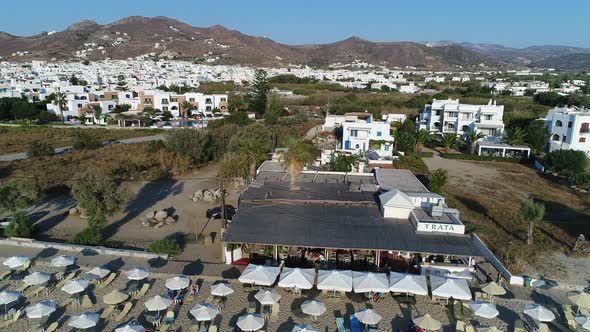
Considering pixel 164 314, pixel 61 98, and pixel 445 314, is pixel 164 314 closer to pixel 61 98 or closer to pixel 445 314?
pixel 445 314

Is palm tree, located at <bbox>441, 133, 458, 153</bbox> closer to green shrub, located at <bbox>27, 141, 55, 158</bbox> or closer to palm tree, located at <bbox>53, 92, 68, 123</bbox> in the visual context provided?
green shrub, located at <bbox>27, 141, 55, 158</bbox>

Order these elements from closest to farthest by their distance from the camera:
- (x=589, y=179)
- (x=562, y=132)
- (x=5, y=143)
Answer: (x=589, y=179)
(x=562, y=132)
(x=5, y=143)

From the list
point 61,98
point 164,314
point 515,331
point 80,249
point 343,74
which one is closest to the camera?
point 515,331

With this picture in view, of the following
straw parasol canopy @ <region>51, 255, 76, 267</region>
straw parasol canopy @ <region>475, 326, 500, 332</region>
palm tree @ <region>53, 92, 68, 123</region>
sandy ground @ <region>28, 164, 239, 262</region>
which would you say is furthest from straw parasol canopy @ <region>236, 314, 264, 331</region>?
palm tree @ <region>53, 92, 68, 123</region>

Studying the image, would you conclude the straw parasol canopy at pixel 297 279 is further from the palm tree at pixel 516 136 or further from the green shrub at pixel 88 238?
the palm tree at pixel 516 136

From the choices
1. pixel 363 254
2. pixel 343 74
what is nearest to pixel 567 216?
pixel 363 254

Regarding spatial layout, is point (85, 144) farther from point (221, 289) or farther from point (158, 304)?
point (221, 289)
